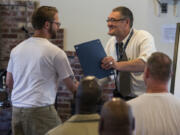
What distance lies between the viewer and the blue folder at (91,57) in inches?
91.2

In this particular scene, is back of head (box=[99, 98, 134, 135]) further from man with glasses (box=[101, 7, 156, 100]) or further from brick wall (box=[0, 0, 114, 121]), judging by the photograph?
brick wall (box=[0, 0, 114, 121])

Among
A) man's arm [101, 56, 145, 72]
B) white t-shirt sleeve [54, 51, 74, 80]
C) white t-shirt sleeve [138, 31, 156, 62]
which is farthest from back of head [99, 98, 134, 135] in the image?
white t-shirt sleeve [138, 31, 156, 62]

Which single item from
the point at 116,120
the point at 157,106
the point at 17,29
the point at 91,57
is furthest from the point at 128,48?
the point at 116,120

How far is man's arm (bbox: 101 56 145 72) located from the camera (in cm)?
237

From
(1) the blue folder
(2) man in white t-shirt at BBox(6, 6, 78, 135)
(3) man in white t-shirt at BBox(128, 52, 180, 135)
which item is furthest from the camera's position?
(1) the blue folder

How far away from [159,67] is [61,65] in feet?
2.56

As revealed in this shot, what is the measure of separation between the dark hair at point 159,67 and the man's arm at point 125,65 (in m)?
0.87

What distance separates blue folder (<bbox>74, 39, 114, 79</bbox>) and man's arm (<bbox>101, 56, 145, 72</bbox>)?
5 cm

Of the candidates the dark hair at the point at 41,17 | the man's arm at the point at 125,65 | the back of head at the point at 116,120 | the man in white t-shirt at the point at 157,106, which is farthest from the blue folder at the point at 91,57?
the back of head at the point at 116,120

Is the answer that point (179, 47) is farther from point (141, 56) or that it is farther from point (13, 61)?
point (13, 61)

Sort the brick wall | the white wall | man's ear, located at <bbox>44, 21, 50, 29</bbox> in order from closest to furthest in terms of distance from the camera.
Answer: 1. man's ear, located at <bbox>44, 21, 50, 29</bbox>
2. the white wall
3. the brick wall

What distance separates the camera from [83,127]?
90cm

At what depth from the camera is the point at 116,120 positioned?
68 cm

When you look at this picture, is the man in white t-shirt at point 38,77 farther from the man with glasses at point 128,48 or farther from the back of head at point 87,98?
the back of head at point 87,98
